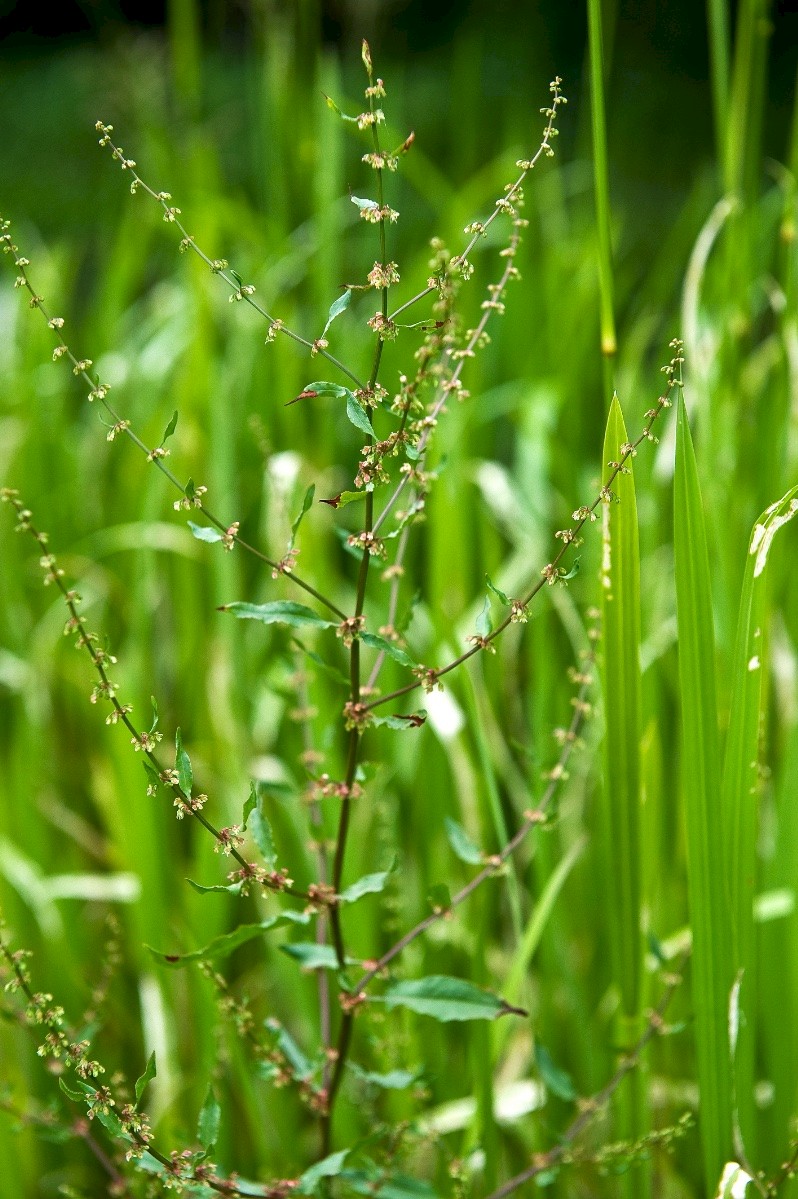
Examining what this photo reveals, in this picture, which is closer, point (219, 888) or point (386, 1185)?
point (219, 888)

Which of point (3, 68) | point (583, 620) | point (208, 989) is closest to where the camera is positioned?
point (208, 989)

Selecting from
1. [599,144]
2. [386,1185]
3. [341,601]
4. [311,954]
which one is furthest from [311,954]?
[341,601]

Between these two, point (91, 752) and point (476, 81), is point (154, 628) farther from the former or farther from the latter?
point (476, 81)

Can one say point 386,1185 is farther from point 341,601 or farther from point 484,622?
point 341,601

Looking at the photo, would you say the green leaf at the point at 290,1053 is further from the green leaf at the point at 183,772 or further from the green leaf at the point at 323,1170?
the green leaf at the point at 183,772

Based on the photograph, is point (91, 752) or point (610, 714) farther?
point (91, 752)

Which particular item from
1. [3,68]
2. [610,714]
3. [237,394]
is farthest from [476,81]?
[3,68]
